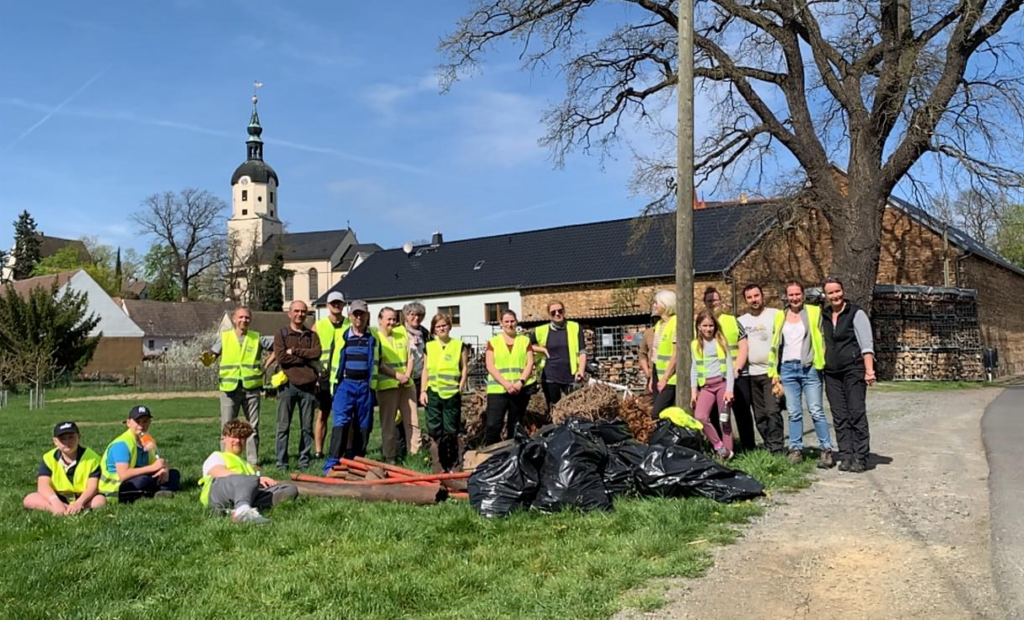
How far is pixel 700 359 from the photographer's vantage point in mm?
8656

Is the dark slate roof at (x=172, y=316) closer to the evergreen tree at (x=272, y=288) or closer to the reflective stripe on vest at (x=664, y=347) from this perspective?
the evergreen tree at (x=272, y=288)

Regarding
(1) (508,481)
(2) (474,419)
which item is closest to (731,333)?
(1) (508,481)

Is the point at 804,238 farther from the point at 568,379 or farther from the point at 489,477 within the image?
the point at 489,477

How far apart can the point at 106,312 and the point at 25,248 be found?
37665mm

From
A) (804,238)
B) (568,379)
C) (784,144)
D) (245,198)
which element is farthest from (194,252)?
(568,379)

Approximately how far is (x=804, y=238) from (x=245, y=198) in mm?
100733

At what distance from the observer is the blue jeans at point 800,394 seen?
27.0 feet

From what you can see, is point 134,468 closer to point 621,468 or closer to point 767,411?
point 621,468

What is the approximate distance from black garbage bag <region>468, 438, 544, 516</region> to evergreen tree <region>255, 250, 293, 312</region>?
279ft

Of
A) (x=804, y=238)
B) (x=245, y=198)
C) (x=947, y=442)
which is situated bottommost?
(x=947, y=442)

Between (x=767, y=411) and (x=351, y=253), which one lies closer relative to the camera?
(x=767, y=411)

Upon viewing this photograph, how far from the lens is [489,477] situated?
21.6ft

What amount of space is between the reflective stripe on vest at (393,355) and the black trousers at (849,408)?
451 centimetres

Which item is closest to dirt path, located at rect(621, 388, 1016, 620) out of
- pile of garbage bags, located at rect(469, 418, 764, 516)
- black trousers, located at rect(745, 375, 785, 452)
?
pile of garbage bags, located at rect(469, 418, 764, 516)
